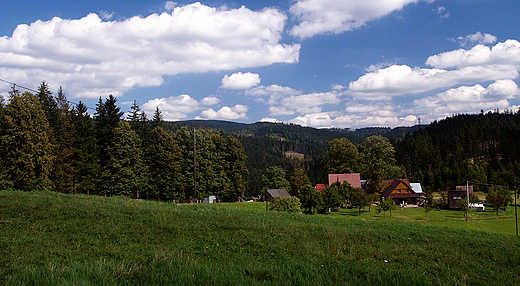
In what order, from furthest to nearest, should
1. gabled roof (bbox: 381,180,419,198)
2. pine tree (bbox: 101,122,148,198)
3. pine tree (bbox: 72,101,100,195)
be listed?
gabled roof (bbox: 381,180,419,198), pine tree (bbox: 101,122,148,198), pine tree (bbox: 72,101,100,195)

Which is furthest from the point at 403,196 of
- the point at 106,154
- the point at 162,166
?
the point at 106,154

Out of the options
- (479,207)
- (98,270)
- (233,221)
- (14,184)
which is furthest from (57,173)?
(479,207)

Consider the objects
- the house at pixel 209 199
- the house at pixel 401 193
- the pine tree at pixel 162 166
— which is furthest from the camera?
the house at pixel 401 193

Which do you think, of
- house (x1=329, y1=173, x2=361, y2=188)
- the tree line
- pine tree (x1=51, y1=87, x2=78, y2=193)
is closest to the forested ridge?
house (x1=329, y1=173, x2=361, y2=188)

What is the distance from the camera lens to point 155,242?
9852 mm

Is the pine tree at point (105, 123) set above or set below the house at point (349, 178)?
above

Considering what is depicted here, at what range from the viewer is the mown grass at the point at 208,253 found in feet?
19.6

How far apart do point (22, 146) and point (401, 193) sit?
6853 centimetres

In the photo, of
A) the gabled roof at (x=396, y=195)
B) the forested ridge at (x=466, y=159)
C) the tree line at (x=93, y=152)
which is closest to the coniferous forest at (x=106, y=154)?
the tree line at (x=93, y=152)

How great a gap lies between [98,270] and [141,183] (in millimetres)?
37471

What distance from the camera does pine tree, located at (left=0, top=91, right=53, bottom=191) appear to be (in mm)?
30172

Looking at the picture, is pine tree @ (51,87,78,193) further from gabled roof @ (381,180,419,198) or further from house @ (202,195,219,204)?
gabled roof @ (381,180,419,198)

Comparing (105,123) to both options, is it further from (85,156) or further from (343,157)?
(343,157)

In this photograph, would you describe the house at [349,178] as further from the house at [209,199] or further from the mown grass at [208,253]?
the mown grass at [208,253]
